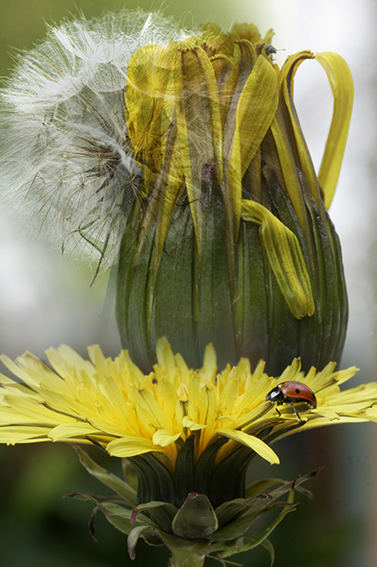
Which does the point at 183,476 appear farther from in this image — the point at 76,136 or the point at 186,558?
the point at 76,136

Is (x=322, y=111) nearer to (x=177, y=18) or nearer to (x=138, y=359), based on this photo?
(x=177, y=18)

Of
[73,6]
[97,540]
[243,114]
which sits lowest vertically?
[97,540]

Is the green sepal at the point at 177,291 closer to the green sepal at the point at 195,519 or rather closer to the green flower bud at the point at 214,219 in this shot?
the green flower bud at the point at 214,219

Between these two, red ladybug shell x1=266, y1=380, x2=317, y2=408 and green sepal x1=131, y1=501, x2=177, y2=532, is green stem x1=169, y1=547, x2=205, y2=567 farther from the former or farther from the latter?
red ladybug shell x1=266, y1=380, x2=317, y2=408

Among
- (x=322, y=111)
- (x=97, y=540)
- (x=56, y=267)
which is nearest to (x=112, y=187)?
(x=56, y=267)

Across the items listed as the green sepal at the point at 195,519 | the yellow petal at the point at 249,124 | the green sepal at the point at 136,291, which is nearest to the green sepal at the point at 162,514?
the green sepal at the point at 195,519

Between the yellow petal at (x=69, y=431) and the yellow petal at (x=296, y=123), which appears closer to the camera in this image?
the yellow petal at (x=69, y=431)
